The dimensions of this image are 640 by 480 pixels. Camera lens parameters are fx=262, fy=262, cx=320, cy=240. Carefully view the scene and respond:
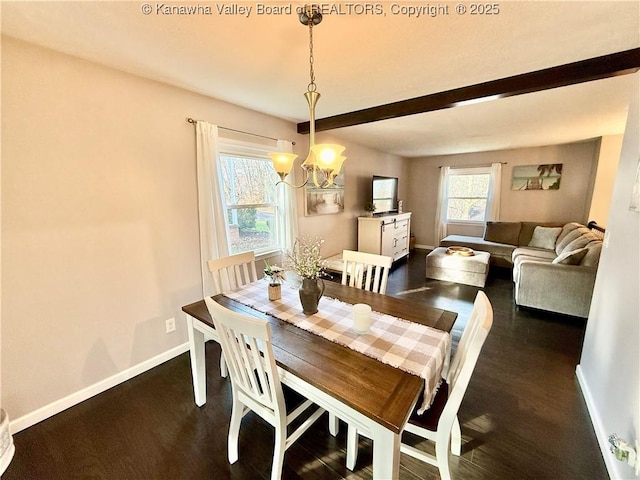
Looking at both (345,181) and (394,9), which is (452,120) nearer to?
(345,181)

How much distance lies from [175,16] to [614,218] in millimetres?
2948

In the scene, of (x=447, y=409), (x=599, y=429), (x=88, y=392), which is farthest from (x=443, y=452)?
(x=88, y=392)

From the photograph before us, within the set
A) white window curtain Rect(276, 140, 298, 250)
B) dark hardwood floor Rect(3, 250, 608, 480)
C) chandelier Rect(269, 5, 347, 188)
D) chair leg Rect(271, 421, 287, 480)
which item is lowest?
dark hardwood floor Rect(3, 250, 608, 480)

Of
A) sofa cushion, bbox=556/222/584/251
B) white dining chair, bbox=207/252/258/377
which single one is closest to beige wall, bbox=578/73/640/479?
white dining chair, bbox=207/252/258/377

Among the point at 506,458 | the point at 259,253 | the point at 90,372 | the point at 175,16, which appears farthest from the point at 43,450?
the point at 506,458

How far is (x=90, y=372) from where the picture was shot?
190 centimetres

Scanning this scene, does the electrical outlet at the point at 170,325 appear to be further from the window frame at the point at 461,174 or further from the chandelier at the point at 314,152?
the window frame at the point at 461,174

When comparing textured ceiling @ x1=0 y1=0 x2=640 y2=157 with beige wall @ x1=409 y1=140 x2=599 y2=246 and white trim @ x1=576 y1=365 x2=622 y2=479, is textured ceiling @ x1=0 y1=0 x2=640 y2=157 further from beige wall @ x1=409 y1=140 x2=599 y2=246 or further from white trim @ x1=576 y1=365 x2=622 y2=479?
beige wall @ x1=409 y1=140 x2=599 y2=246

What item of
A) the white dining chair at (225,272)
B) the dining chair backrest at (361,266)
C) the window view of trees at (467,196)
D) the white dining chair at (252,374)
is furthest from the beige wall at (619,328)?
the window view of trees at (467,196)

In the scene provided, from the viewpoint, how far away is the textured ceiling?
1.32 m

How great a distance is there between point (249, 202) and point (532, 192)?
558 centimetres

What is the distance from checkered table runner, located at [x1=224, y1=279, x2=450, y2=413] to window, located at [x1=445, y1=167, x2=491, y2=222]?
5407 millimetres

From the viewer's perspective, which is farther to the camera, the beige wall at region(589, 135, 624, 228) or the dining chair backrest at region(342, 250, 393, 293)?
the beige wall at region(589, 135, 624, 228)

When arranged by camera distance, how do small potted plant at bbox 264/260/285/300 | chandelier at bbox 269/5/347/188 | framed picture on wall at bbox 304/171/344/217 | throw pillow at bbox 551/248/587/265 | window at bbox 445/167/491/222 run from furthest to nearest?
window at bbox 445/167/491/222
framed picture on wall at bbox 304/171/344/217
throw pillow at bbox 551/248/587/265
small potted plant at bbox 264/260/285/300
chandelier at bbox 269/5/347/188
